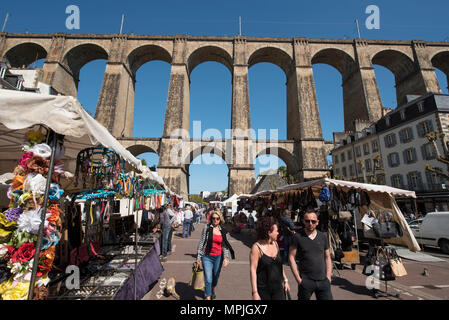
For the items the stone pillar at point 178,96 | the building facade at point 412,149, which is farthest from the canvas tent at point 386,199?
the stone pillar at point 178,96

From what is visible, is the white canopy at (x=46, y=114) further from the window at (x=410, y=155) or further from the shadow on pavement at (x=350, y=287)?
the window at (x=410, y=155)

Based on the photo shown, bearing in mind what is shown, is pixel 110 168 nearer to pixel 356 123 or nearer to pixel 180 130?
pixel 180 130

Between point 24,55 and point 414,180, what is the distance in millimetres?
48545

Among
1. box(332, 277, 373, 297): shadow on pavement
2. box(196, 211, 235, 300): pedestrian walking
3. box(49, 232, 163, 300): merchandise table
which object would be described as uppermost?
box(196, 211, 235, 300): pedestrian walking

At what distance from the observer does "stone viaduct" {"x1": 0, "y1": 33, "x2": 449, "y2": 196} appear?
76.6 ft

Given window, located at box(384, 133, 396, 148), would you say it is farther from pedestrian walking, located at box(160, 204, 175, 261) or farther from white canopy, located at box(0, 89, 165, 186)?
white canopy, located at box(0, 89, 165, 186)

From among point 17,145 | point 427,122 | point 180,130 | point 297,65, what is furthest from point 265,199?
point 297,65

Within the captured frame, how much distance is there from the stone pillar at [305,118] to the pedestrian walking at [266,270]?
21.3 meters

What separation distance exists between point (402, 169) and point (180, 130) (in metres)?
23.8

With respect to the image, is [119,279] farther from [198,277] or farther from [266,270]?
[266,270]

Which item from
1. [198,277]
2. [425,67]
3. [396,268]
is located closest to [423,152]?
[425,67]

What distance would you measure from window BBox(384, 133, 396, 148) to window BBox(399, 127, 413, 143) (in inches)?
28.8

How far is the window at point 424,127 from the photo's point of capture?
18438 mm

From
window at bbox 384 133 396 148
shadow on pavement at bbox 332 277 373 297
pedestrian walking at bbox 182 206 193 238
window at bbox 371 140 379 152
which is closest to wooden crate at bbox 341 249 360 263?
shadow on pavement at bbox 332 277 373 297
